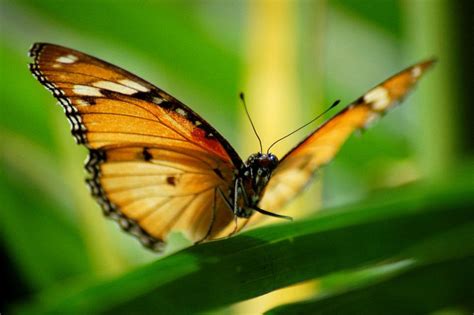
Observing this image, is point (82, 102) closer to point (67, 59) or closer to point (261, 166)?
point (67, 59)

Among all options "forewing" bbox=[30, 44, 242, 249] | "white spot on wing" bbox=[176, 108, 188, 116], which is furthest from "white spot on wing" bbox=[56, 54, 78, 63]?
"white spot on wing" bbox=[176, 108, 188, 116]

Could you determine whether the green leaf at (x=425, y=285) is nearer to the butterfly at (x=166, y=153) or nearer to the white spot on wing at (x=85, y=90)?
the butterfly at (x=166, y=153)

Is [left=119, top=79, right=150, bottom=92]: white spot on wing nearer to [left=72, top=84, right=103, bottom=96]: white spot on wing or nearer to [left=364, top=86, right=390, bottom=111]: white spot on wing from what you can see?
[left=72, top=84, right=103, bottom=96]: white spot on wing

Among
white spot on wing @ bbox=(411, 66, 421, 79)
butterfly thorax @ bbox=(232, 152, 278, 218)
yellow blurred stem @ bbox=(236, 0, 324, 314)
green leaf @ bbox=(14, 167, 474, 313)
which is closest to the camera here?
green leaf @ bbox=(14, 167, 474, 313)

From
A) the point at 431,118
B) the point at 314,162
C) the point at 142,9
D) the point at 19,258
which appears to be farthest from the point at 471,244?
the point at 142,9

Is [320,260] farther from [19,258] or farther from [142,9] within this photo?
[142,9]

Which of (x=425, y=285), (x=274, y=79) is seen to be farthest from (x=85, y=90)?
(x=425, y=285)

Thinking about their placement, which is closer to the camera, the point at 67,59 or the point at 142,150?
the point at 67,59
